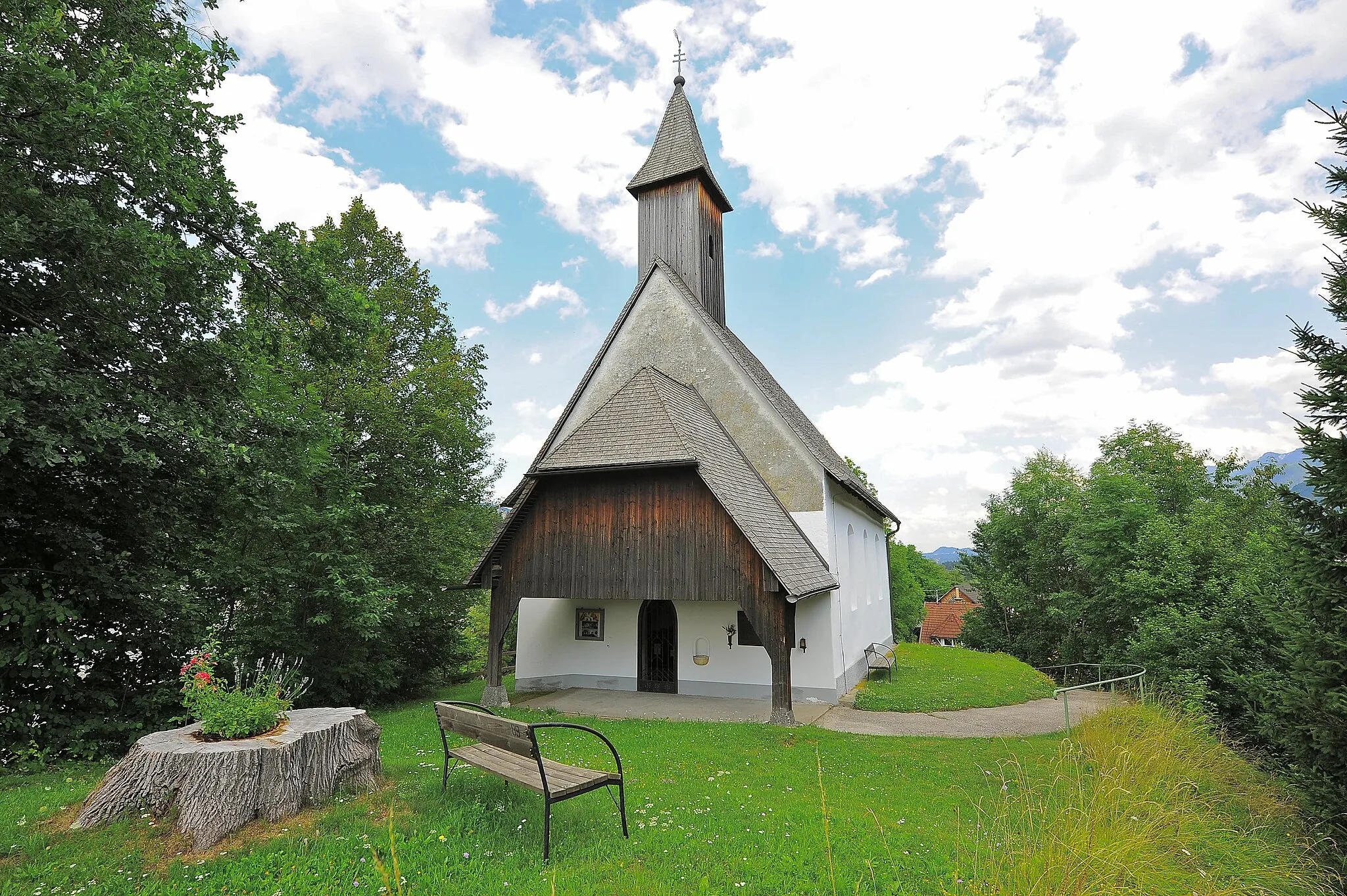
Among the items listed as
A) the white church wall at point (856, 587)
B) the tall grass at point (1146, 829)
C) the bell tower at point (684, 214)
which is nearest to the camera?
the tall grass at point (1146, 829)

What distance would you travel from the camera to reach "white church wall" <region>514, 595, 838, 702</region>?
45.9 feet

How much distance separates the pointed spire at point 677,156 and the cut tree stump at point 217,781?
1749 centimetres

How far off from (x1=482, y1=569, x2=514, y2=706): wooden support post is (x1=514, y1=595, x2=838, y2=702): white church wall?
2.32 metres

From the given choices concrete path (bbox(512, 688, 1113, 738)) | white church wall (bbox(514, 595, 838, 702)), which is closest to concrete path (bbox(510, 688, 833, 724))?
concrete path (bbox(512, 688, 1113, 738))

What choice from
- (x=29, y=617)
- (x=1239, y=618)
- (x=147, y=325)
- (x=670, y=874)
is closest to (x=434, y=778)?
(x=670, y=874)

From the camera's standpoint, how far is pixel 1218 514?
680 inches

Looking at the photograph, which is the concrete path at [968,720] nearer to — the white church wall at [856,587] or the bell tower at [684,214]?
the white church wall at [856,587]

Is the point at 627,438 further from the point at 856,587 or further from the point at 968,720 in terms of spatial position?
the point at 968,720

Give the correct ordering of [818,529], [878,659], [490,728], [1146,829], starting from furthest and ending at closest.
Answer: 1. [878,659]
2. [818,529]
3. [490,728]
4. [1146,829]

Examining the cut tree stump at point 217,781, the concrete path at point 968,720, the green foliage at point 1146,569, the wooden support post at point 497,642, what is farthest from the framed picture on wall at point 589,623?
the green foliage at point 1146,569

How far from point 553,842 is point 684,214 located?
17.4 m

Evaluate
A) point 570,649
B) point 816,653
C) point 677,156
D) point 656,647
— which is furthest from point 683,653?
point 677,156

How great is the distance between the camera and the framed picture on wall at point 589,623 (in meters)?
15.9

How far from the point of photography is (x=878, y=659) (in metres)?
19.8
